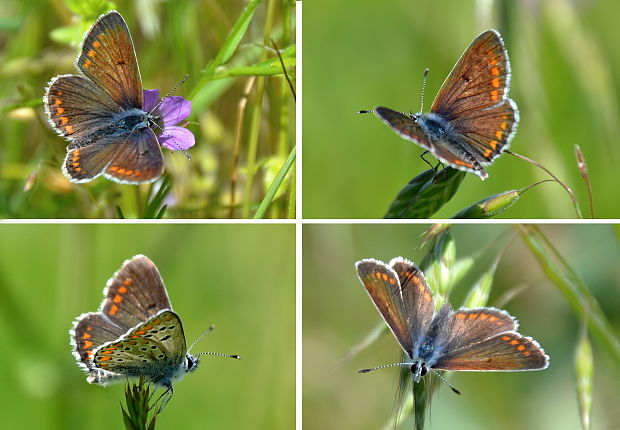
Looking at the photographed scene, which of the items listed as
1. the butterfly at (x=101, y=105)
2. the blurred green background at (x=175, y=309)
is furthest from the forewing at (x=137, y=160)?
the blurred green background at (x=175, y=309)

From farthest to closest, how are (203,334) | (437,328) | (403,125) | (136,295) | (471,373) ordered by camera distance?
(471,373)
(203,334)
(136,295)
(437,328)
(403,125)

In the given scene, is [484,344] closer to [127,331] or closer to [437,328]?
[437,328]

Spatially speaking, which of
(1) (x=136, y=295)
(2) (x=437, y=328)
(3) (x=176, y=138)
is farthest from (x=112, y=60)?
(2) (x=437, y=328)

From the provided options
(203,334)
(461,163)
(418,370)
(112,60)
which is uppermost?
(112,60)

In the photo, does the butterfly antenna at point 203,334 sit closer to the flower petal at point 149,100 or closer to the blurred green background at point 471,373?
the blurred green background at point 471,373

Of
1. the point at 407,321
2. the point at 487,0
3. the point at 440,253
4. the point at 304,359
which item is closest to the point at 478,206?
the point at 440,253

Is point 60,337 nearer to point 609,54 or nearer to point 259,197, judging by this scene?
point 259,197
